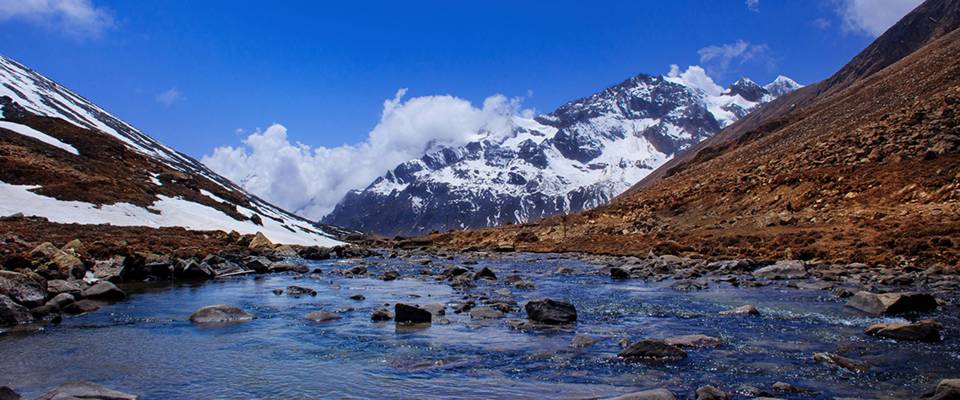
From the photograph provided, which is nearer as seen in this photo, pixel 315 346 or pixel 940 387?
pixel 940 387

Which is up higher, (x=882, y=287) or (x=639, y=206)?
(x=639, y=206)

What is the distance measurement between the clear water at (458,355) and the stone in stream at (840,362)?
27 cm

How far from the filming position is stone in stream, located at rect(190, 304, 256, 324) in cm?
1910

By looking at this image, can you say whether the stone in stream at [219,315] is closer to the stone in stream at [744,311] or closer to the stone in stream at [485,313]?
the stone in stream at [485,313]

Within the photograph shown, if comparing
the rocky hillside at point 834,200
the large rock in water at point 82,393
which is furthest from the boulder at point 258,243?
the large rock in water at point 82,393

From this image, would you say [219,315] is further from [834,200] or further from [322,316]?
[834,200]

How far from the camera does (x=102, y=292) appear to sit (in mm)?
22766

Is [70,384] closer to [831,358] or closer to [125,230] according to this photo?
[831,358]

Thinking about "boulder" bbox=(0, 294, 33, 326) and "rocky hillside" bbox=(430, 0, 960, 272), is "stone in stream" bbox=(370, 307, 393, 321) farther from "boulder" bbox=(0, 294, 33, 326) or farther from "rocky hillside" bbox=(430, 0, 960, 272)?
"rocky hillside" bbox=(430, 0, 960, 272)

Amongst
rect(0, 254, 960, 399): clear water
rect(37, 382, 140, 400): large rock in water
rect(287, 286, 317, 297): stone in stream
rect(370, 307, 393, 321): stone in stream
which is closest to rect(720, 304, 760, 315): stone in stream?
rect(0, 254, 960, 399): clear water

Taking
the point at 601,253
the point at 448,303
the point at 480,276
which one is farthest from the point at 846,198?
the point at 448,303

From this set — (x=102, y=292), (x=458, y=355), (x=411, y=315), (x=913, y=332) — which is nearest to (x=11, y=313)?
(x=102, y=292)

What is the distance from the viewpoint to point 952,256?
83.4ft

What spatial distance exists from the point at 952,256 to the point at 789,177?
24.9m
